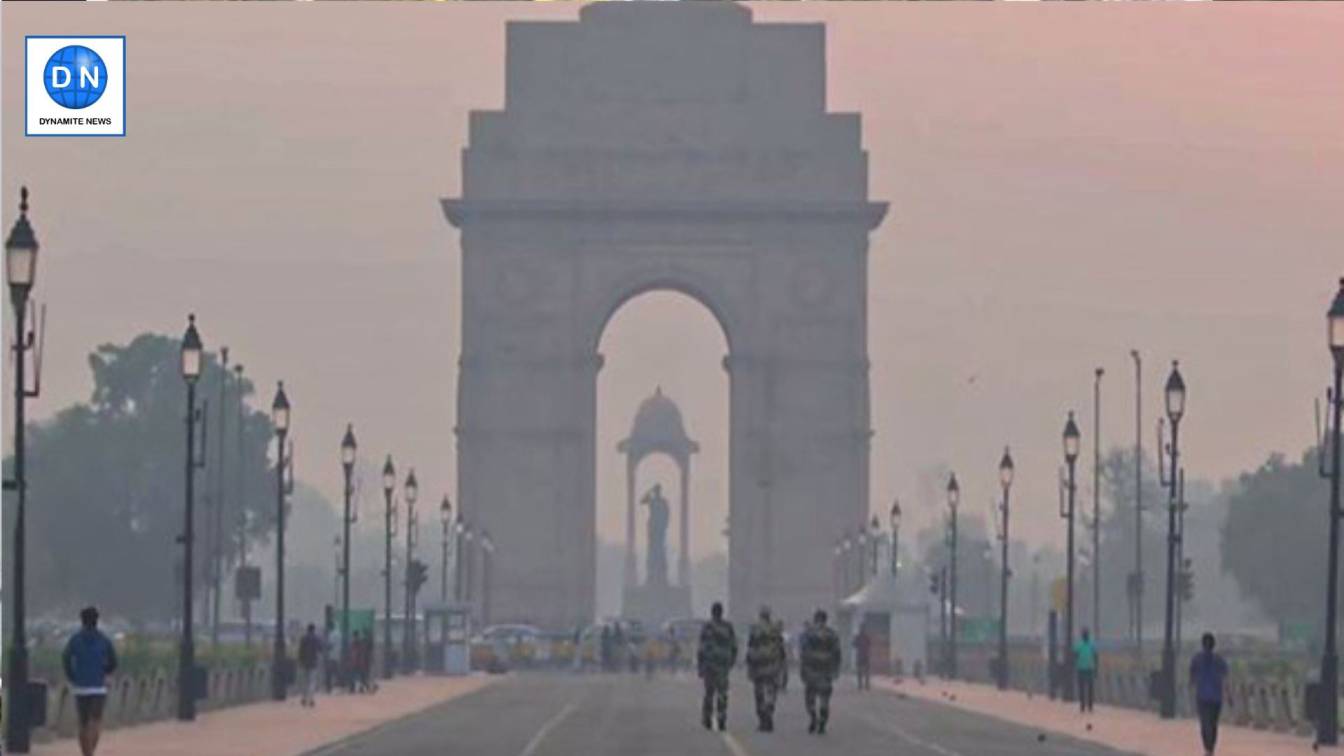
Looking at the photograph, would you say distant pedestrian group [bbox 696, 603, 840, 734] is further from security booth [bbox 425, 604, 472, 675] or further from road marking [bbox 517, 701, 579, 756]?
security booth [bbox 425, 604, 472, 675]

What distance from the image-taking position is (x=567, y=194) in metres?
165

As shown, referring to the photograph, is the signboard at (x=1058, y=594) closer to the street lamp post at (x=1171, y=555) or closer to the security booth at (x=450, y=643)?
the security booth at (x=450, y=643)

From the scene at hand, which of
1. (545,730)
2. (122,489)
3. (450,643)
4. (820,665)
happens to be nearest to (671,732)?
(545,730)

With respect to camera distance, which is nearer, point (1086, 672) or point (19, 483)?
point (19, 483)

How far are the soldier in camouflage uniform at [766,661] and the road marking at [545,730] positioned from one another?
319 centimetres

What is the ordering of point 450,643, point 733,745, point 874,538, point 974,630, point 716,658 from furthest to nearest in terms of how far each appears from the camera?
point 874,538
point 974,630
point 450,643
point 716,658
point 733,745

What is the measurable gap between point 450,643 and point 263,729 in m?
55.7

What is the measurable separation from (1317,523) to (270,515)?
5286 cm

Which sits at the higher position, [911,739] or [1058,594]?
[1058,594]

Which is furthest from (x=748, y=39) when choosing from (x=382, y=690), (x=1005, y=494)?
(x=382, y=690)

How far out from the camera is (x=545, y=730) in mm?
61719

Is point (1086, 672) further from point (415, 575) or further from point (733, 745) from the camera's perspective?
point (415, 575)

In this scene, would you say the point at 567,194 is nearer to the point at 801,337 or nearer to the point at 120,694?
the point at 801,337

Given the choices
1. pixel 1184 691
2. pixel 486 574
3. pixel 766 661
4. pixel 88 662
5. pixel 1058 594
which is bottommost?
pixel 1184 691
